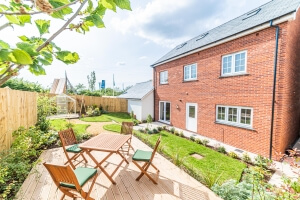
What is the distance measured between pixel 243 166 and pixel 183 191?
321cm

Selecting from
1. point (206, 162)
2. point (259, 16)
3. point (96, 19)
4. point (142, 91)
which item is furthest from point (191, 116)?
point (96, 19)

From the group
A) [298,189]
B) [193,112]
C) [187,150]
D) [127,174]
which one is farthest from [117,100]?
[298,189]

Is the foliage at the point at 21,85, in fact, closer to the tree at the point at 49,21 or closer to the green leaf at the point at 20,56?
the tree at the point at 49,21

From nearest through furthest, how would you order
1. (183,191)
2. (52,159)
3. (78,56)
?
(78,56), (183,191), (52,159)

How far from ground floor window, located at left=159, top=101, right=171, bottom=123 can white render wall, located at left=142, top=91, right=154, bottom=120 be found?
111 centimetres

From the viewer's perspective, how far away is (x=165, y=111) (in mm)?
13461

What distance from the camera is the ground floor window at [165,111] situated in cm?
1313

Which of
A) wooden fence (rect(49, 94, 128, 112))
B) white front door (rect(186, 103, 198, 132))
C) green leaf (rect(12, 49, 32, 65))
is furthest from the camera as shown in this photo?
wooden fence (rect(49, 94, 128, 112))

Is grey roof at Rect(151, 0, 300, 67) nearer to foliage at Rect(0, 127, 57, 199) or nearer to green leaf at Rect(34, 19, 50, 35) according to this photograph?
green leaf at Rect(34, 19, 50, 35)

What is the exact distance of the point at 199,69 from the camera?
9.38 meters

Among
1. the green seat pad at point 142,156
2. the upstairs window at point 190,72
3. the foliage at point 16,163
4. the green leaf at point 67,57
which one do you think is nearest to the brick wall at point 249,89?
the upstairs window at point 190,72

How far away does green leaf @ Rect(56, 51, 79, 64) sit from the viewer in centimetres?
93

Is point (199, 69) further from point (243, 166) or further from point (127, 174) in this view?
point (127, 174)

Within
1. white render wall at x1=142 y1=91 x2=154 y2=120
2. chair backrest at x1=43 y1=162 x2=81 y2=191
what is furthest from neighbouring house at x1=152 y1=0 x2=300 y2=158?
chair backrest at x1=43 y1=162 x2=81 y2=191
